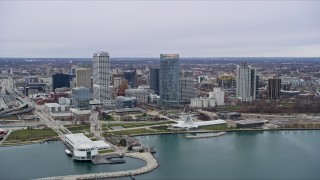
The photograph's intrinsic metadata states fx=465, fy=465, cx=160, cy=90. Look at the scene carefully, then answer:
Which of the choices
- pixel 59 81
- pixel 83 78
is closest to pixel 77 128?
pixel 83 78

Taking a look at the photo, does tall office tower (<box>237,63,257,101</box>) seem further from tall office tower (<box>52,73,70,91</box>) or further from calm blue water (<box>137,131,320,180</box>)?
tall office tower (<box>52,73,70,91</box>)

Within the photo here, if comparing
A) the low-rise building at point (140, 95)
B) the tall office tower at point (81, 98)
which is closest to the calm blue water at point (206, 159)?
the tall office tower at point (81, 98)

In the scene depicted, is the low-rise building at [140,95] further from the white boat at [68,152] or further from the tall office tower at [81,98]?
the white boat at [68,152]

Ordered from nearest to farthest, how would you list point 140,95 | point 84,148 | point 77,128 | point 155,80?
point 84,148, point 77,128, point 140,95, point 155,80

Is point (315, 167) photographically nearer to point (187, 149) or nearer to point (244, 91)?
point (187, 149)

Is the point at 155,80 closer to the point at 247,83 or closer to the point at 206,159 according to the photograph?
the point at 247,83

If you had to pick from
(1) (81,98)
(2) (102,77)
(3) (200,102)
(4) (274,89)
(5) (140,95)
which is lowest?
(3) (200,102)

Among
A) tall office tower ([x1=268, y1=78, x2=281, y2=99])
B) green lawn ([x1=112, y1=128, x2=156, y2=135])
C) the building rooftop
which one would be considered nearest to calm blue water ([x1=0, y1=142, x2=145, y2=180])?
the building rooftop

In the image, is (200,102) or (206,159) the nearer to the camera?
(206,159)
